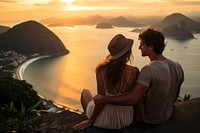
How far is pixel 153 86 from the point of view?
4.03 meters

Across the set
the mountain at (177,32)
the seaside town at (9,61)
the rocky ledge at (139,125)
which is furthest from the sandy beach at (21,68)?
the mountain at (177,32)

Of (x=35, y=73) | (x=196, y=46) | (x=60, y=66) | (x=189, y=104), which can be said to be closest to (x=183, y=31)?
(x=196, y=46)

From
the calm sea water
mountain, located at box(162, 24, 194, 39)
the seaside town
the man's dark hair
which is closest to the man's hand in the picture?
the man's dark hair

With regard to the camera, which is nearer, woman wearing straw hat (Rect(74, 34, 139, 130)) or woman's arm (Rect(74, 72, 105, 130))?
woman wearing straw hat (Rect(74, 34, 139, 130))

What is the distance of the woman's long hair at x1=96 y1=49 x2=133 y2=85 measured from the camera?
12.5 feet

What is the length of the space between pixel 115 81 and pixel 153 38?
700 mm

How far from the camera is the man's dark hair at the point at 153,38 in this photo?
3817 mm

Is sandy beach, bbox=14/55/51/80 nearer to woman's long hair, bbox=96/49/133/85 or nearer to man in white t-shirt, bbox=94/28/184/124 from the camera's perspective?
man in white t-shirt, bbox=94/28/184/124

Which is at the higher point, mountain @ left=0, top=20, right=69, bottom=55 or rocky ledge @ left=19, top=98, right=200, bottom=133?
rocky ledge @ left=19, top=98, right=200, bottom=133

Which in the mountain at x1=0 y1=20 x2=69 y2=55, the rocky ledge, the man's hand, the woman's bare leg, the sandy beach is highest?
the man's hand

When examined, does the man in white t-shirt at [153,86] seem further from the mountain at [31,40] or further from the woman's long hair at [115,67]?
the mountain at [31,40]

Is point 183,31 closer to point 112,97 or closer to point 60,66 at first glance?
point 60,66

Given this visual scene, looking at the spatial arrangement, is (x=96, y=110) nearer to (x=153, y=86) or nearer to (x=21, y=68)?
(x=153, y=86)

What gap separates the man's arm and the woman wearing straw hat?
0.07m
